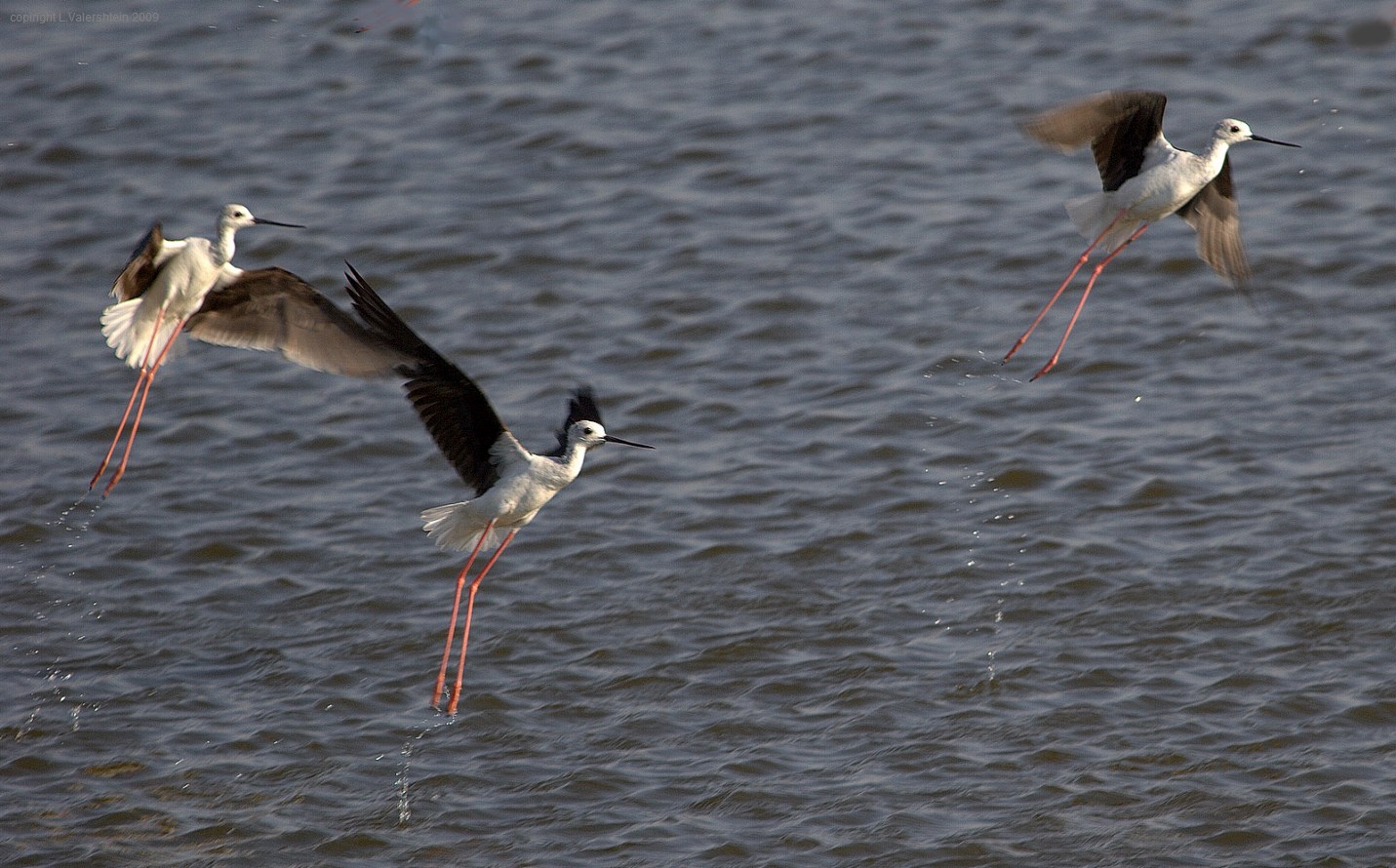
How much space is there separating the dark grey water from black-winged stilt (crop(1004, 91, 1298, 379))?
1344 millimetres

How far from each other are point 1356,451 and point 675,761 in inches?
153

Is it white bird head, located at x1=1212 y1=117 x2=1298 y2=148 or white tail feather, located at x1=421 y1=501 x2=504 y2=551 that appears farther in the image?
white bird head, located at x1=1212 y1=117 x2=1298 y2=148

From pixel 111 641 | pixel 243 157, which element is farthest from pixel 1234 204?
pixel 243 157

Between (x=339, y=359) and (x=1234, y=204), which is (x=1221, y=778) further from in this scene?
(x=339, y=359)

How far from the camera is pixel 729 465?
9.26m

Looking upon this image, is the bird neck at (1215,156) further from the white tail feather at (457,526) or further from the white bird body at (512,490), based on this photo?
the white tail feather at (457,526)

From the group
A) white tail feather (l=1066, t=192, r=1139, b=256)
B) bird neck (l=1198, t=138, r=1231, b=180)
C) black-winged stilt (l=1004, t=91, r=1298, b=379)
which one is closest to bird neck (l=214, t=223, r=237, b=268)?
black-winged stilt (l=1004, t=91, r=1298, b=379)

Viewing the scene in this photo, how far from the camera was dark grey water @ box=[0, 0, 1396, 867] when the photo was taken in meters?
6.90

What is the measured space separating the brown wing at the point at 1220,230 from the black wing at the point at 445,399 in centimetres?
342

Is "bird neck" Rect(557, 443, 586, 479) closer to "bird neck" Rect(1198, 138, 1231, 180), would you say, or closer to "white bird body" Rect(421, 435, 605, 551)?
"white bird body" Rect(421, 435, 605, 551)

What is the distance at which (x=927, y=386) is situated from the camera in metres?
9.73

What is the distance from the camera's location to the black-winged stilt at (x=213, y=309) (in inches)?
300
